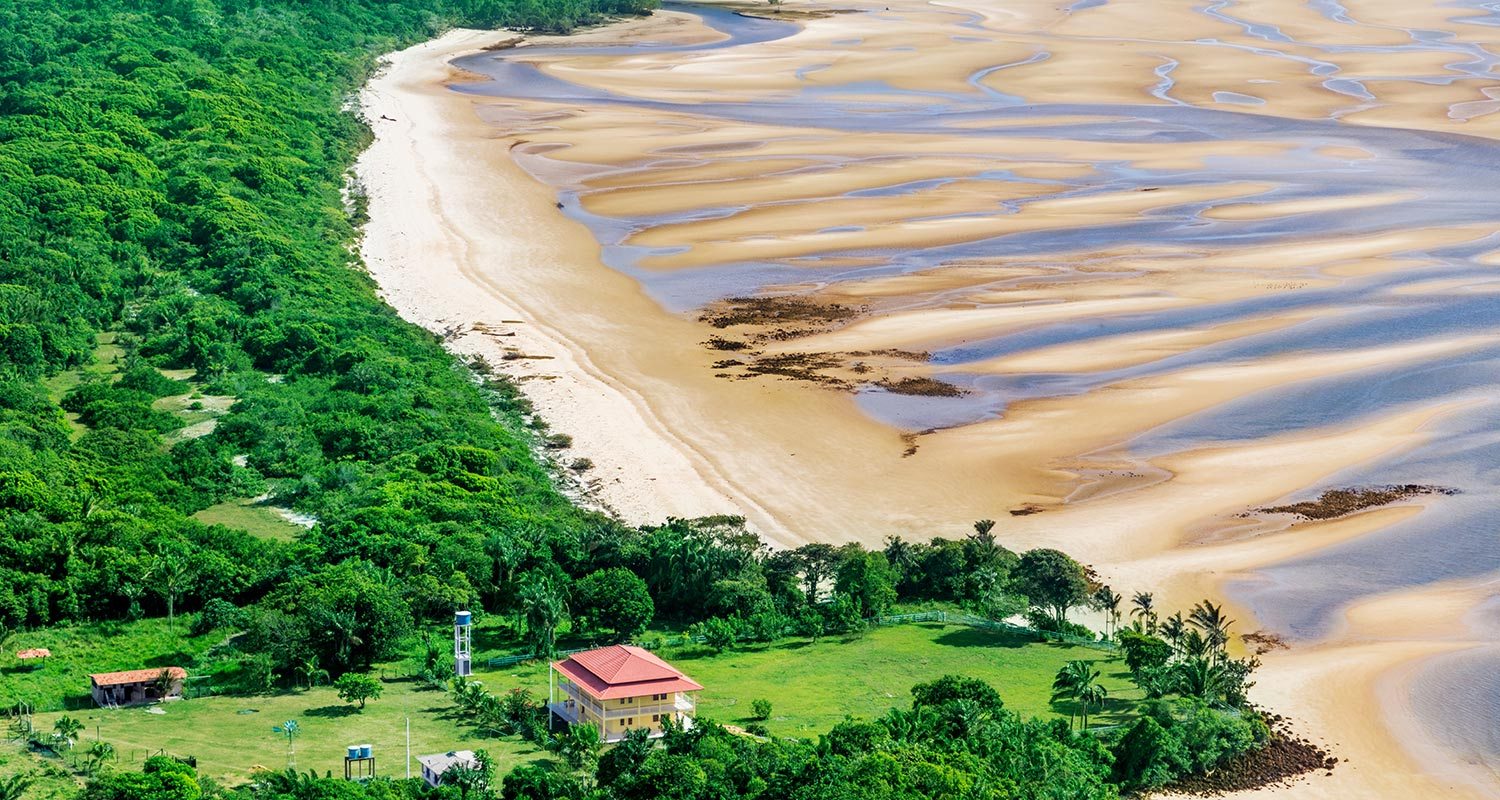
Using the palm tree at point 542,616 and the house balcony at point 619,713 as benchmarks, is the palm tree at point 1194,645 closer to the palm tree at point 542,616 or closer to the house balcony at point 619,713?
the house balcony at point 619,713

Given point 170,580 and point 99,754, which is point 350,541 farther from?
point 99,754

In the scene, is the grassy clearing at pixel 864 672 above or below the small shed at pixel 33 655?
below

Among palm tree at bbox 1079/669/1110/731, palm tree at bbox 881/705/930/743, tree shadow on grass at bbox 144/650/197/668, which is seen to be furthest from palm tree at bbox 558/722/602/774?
palm tree at bbox 1079/669/1110/731

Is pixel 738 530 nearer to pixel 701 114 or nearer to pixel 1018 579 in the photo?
pixel 1018 579

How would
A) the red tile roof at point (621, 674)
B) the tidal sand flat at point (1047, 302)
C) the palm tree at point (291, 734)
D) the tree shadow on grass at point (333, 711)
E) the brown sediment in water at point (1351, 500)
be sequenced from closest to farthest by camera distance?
the palm tree at point (291, 734) → the red tile roof at point (621, 674) → the tree shadow on grass at point (333, 711) → the tidal sand flat at point (1047, 302) → the brown sediment in water at point (1351, 500)

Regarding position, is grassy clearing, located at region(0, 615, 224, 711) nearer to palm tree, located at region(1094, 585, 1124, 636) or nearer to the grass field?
the grass field

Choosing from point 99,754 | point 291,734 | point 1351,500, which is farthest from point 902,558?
point 99,754

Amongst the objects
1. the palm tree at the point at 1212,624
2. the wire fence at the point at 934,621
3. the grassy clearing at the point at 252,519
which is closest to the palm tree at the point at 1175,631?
the palm tree at the point at 1212,624
